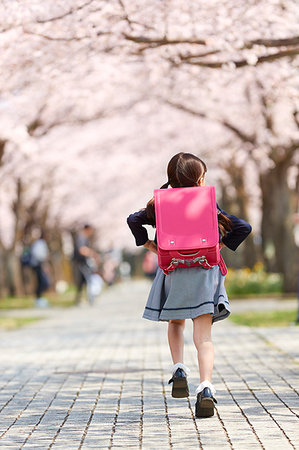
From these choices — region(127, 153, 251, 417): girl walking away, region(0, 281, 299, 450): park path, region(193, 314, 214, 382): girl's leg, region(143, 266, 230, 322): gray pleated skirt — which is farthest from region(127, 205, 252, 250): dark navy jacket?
region(0, 281, 299, 450): park path

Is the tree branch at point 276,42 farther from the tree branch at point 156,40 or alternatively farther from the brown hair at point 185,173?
the brown hair at point 185,173

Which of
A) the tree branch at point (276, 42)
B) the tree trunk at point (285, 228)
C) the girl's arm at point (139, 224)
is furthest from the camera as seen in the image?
the tree trunk at point (285, 228)

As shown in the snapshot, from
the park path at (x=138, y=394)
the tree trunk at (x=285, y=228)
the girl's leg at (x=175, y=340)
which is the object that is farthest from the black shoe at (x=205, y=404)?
the tree trunk at (x=285, y=228)

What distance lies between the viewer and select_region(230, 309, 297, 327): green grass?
13.2m

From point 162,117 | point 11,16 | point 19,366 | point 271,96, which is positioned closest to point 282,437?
point 19,366

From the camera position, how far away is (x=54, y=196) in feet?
115

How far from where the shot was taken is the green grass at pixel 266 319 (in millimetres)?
13238

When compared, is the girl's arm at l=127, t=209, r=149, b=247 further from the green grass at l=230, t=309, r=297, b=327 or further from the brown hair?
the green grass at l=230, t=309, r=297, b=327

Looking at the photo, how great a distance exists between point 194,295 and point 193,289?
0.13 feet

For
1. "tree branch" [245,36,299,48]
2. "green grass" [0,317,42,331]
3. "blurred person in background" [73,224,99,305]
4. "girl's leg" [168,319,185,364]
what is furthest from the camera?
"blurred person in background" [73,224,99,305]

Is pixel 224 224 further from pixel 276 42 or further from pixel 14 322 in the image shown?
pixel 14 322

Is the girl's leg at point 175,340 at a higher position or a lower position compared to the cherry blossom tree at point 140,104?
lower

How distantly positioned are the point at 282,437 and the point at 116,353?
5.27m

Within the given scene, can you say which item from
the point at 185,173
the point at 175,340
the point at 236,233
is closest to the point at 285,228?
the point at 175,340
